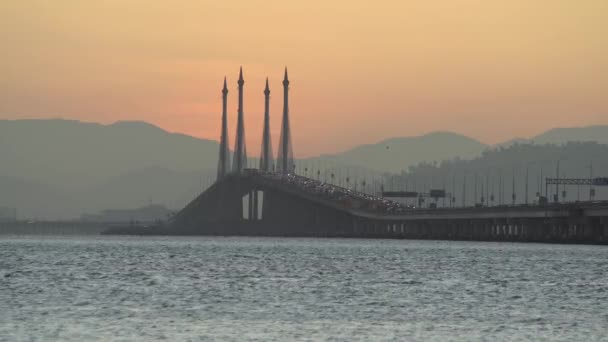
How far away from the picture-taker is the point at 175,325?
5778 cm

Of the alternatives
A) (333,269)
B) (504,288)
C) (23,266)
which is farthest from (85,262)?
(504,288)

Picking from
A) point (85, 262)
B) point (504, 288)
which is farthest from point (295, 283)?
point (85, 262)

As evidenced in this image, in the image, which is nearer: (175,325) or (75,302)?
(175,325)

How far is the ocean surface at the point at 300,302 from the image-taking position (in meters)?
56.0

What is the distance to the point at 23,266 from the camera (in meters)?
113

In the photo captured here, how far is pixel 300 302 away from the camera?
230 ft

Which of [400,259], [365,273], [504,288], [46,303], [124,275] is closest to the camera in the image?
[46,303]

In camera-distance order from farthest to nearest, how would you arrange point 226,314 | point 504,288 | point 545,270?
point 545,270
point 504,288
point 226,314

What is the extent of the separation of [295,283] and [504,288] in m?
11.6

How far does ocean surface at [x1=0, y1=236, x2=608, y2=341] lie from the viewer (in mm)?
56000

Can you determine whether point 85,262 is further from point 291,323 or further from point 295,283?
point 291,323

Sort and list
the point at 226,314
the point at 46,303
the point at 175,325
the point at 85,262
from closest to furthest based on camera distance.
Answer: the point at 175,325
the point at 226,314
the point at 46,303
the point at 85,262

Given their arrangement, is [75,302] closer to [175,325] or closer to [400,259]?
[175,325]

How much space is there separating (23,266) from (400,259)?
35.1m
